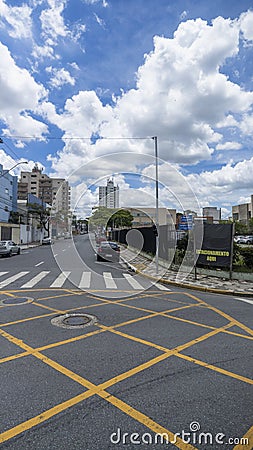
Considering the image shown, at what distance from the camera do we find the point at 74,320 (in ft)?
21.4

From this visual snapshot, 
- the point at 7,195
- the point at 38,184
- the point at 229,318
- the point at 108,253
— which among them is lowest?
the point at 229,318

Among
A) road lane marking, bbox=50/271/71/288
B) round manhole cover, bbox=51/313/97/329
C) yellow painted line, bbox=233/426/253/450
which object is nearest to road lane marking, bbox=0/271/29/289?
road lane marking, bbox=50/271/71/288

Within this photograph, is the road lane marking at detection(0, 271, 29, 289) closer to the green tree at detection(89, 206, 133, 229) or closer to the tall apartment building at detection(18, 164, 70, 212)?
the green tree at detection(89, 206, 133, 229)

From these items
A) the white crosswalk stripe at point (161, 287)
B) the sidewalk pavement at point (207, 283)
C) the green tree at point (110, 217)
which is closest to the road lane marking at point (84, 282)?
the white crosswalk stripe at point (161, 287)

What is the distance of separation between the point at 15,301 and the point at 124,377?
5.33 metres

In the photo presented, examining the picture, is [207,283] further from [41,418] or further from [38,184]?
[38,184]

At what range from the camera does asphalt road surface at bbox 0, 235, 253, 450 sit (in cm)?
285

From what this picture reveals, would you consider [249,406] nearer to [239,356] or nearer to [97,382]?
[239,356]

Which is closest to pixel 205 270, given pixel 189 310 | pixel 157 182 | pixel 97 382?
pixel 157 182

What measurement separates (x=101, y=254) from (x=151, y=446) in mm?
18913

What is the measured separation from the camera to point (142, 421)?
302 cm

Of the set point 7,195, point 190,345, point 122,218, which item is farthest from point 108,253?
point 122,218

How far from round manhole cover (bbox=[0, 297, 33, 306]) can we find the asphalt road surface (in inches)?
9.5

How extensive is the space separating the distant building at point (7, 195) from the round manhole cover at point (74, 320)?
37.7 m
